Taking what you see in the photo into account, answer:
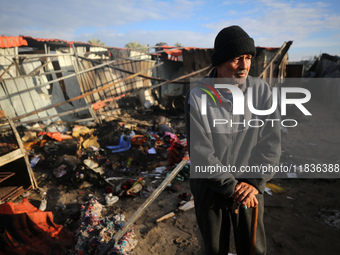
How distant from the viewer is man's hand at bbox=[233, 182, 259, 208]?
1.68 meters

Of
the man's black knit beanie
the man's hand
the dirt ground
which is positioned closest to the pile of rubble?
the dirt ground

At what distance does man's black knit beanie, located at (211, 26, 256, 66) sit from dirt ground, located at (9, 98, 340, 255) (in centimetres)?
254

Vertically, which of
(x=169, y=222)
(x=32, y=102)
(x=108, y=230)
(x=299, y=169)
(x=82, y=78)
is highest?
(x=82, y=78)

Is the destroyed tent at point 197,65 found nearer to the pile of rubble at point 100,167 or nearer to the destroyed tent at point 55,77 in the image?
the destroyed tent at point 55,77

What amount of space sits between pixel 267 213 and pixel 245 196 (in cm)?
233

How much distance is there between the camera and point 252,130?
1.82m

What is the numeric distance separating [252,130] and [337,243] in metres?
2.48

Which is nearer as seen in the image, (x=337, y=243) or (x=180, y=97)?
(x=337, y=243)

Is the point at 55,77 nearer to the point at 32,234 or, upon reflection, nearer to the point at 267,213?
the point at 32,234

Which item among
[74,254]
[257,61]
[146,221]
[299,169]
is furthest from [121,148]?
[257,61]

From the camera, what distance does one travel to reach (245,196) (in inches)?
66.3

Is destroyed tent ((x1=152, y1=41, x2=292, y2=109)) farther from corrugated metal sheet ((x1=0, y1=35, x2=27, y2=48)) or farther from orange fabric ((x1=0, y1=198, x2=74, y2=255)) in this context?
orange fabric ((x1=0, y1=198, x2=74, y2=255))

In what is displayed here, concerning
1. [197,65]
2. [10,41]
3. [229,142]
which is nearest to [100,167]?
[229,142]

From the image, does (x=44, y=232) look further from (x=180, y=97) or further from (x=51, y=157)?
(x=180, y=97)
